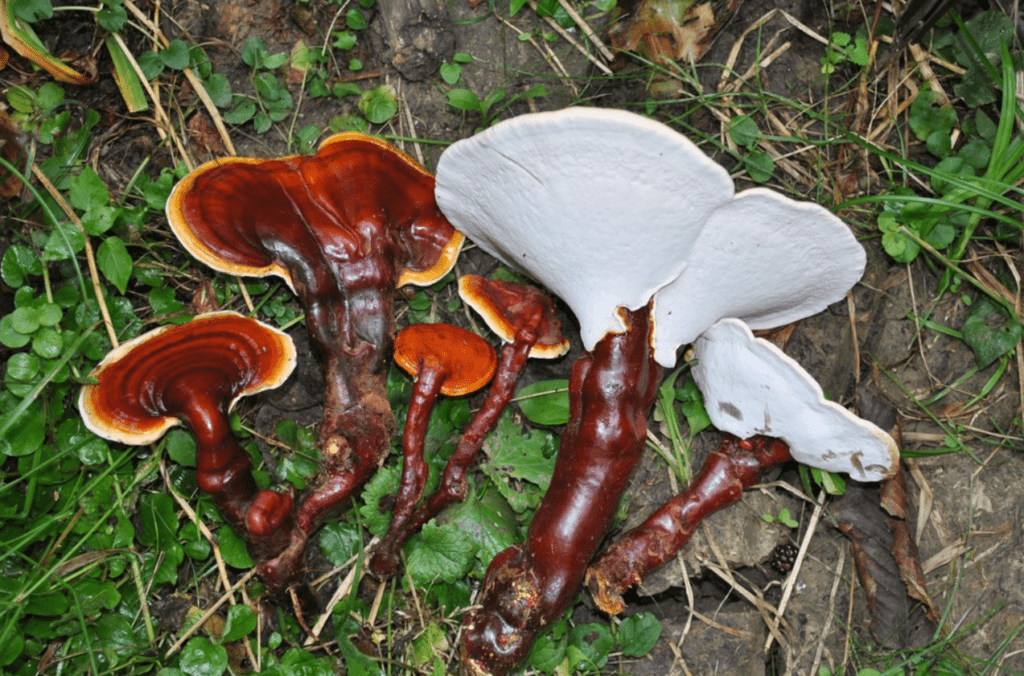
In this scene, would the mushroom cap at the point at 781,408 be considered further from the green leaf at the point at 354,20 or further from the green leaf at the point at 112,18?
the green leaf at the point at 112,18

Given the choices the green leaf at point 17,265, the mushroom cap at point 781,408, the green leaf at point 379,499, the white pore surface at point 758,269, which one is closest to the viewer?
the white pore surface at point 758,269

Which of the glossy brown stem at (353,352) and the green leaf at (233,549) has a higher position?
the glossy brown stem at (353,352)

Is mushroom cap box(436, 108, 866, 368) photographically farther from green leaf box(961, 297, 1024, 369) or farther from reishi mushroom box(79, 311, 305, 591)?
reishi mushroom box(79, 311, 305, 591)

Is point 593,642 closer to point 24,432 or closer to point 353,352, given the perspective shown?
point 353,352

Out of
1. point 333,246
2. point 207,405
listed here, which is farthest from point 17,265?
point 333,246

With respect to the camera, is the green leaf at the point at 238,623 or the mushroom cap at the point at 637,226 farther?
the green leaf at the point at 238,623

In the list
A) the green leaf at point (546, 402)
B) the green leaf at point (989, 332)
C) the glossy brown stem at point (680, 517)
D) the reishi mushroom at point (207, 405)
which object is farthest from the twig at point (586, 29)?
the green leaf at point (989, 332)

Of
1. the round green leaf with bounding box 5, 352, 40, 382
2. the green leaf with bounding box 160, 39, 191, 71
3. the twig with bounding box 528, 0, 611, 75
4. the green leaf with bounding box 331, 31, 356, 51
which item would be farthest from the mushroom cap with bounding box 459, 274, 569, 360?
the round green leaf with bounding box 5, 352, 40, 382
